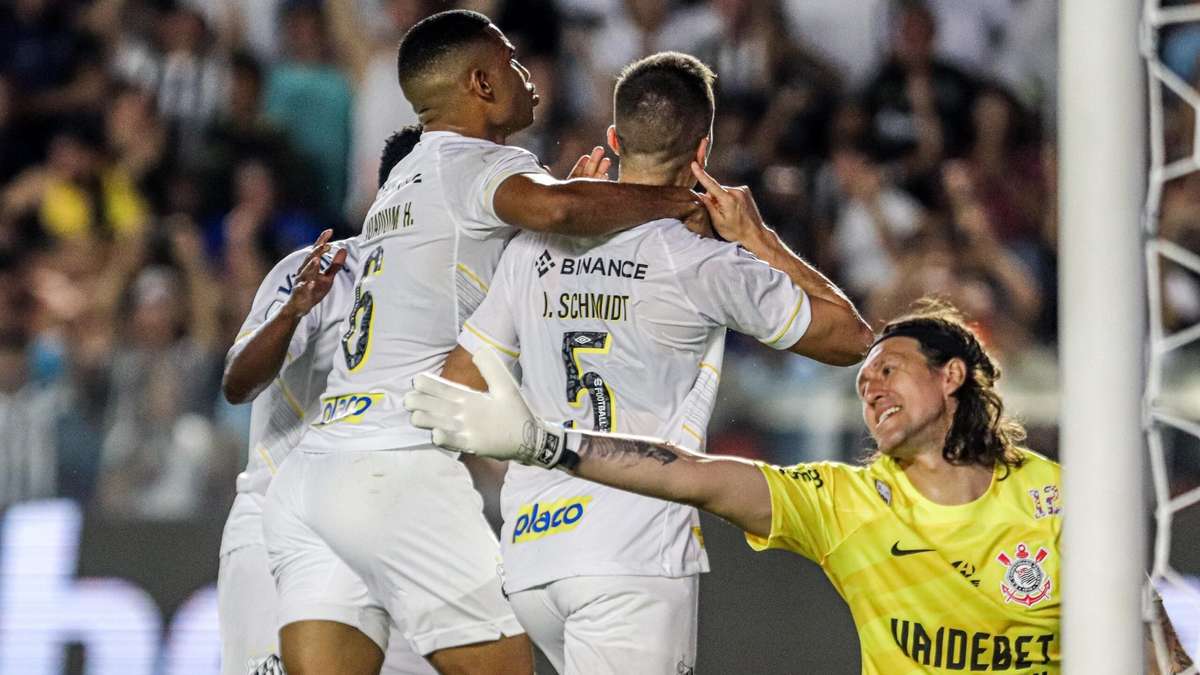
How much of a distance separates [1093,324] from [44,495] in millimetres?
5222

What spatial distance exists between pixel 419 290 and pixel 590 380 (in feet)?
1.95

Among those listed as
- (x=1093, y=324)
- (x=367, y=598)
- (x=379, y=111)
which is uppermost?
(x=379, y=111)

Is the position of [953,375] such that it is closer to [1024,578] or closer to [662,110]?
[1024,578]

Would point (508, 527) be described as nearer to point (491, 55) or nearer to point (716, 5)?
point (491, 55)

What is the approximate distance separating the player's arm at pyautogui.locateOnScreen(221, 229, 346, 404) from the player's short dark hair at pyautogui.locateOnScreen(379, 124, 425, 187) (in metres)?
0.41

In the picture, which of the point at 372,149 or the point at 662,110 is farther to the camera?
the point at 372,149

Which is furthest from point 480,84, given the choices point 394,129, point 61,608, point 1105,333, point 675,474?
point 394,129

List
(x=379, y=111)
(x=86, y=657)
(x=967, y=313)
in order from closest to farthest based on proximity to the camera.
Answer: (x=86, y=657), (x=967, y=313), (x=379, y=111)

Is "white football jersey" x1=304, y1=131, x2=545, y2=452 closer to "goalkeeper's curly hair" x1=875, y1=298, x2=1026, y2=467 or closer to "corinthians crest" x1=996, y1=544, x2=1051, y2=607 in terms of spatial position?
"goalkeeper's curly hair" x1=875, y1=298, x2=1026, y2=467

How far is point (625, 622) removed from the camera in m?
3.61

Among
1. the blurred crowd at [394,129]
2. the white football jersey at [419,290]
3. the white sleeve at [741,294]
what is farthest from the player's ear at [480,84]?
the blurred crowd at [394,129]

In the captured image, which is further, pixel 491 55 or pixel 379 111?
pixel 379 111

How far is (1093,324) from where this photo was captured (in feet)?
8.96

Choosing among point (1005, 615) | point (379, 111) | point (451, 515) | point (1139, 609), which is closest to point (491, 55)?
point (451, 515)
